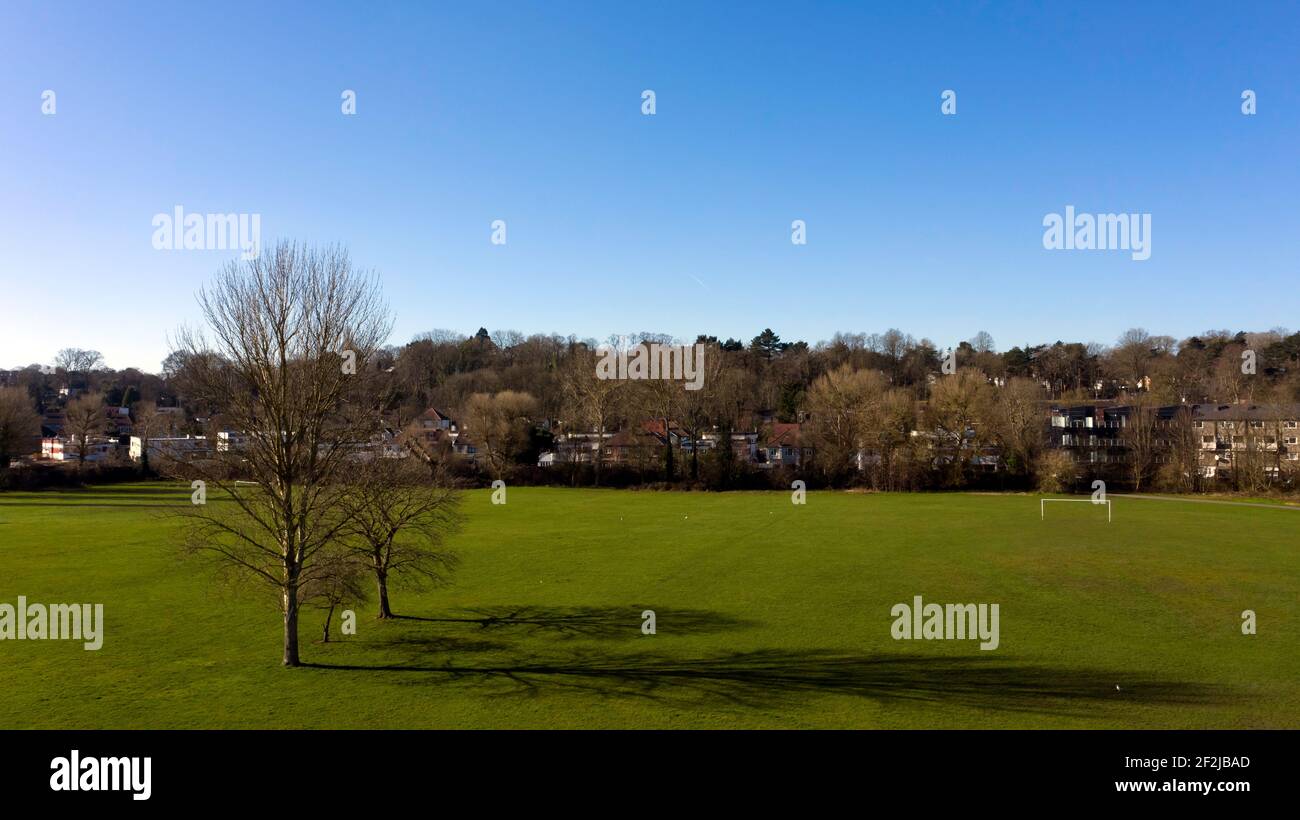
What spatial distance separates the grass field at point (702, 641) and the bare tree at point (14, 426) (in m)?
40.7

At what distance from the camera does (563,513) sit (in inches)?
2315

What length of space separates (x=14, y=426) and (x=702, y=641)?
275 feet

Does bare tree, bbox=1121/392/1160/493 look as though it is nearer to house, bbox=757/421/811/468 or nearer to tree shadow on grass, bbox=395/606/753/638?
house, bbox=757/421/811/468

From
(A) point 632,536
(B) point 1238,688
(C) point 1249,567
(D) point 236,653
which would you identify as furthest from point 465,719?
(C) point 1249,567

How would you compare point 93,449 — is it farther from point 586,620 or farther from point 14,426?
point 586,620

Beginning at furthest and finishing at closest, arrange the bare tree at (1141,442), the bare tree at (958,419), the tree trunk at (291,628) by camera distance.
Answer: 1. the bare tree at (958,419)
2. the bare tree at (1141,442)
3. the tree trunk at (291,628)

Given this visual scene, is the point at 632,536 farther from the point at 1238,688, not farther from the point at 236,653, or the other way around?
the point at 1238,688

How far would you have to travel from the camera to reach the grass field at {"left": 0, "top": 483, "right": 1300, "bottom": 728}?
17562mm

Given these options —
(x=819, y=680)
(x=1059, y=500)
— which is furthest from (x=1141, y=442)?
(x=819, y=680)

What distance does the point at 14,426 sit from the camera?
76688 mm

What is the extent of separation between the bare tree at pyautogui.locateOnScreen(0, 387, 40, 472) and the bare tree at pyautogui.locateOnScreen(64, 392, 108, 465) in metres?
4.62

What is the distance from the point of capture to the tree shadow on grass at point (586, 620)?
989 inches
